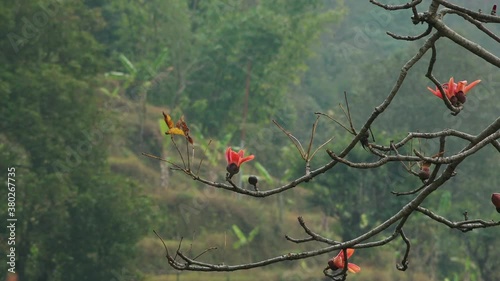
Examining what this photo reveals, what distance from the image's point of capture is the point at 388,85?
23500 mm

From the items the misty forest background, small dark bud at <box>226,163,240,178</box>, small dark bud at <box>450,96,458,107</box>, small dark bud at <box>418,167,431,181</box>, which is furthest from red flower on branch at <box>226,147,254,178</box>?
the misty forest background

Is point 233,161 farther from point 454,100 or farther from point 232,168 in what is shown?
point 454,100

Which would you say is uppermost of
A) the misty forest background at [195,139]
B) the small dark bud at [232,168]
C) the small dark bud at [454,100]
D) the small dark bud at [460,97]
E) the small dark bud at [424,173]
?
the small dark bud at [460,97]

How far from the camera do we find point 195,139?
20047 mm

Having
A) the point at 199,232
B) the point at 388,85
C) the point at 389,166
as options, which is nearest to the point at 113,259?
the point at 199,232

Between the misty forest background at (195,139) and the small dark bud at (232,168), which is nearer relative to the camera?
the small dark bud at (232,168)

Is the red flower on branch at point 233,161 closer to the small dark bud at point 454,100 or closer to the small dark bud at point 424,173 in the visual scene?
the small dark bud at point 424,173

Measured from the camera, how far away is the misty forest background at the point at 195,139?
517 inches

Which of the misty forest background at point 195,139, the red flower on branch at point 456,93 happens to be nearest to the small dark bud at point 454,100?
the red flower on branch at point 456,93

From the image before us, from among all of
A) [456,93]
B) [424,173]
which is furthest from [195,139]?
[424,173]

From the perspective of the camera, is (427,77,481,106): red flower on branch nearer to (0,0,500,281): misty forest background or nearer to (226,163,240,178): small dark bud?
(226,163,240,178): small dark bud

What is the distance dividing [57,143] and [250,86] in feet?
25.6

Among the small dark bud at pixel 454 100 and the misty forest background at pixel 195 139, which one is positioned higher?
the small dark bud at pixel 454 100

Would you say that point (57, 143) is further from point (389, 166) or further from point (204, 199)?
point (389, 166)
